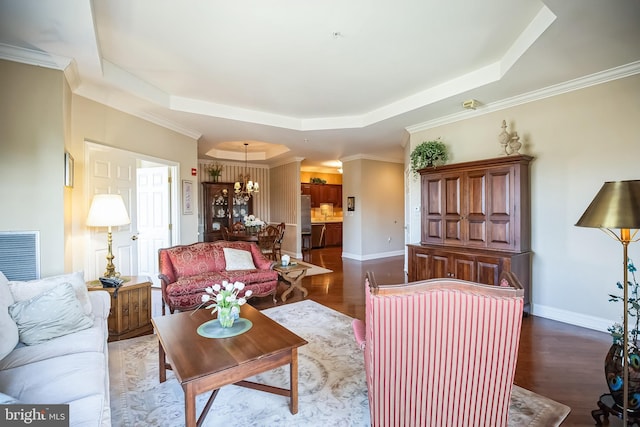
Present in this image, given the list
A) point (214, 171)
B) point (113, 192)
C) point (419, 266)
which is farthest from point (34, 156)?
point (214, 171)

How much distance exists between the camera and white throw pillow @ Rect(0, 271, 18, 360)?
69.5 inches

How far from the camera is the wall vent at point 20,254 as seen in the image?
8.47 ft

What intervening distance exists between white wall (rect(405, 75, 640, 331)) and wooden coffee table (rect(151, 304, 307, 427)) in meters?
3.40

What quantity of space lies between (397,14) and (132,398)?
3600 mm

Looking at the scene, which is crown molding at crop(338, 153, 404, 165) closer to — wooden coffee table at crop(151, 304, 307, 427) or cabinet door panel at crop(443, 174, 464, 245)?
cabinet door panel at crop(443, 174, 464, 245)

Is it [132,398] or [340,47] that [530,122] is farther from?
[132,398]

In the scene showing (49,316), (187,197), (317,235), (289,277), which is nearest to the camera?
(49,316)

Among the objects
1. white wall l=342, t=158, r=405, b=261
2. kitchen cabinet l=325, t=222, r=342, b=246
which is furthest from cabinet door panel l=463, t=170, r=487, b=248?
kitchen cabinet l=325, t=222, r=342, b=246

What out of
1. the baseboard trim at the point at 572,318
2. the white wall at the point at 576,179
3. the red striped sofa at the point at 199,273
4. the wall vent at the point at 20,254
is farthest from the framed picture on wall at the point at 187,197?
the baseboard trim at the point at 572,318

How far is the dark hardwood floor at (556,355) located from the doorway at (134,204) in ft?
6.55

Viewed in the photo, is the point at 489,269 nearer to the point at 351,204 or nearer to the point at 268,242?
the point at 268,242

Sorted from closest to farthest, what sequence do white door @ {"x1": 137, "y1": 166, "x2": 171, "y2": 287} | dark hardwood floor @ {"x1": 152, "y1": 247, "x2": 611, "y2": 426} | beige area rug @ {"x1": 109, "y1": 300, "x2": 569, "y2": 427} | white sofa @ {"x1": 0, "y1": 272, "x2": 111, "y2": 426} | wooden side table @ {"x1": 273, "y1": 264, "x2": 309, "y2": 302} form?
white sofa @ {"x1": 0, "y1": 272, "x2": 111, "y2": 426}, beige area rug @ {"x1": 109, "y1": 300, "x2": 569, "y2": 427}, dark hardwood floor @ {"x1": 152, "y1": 247, "x2": 611, "y2": 426}, wooden side table @ {"x1": 273, "y1": 264, "x2": 309, "y2": 302}, white door @ {"x1": 137, "y1": 166, "x2": 171, "y2": 287}

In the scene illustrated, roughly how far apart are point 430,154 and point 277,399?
3862mm

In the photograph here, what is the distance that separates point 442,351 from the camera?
1.49 metres
